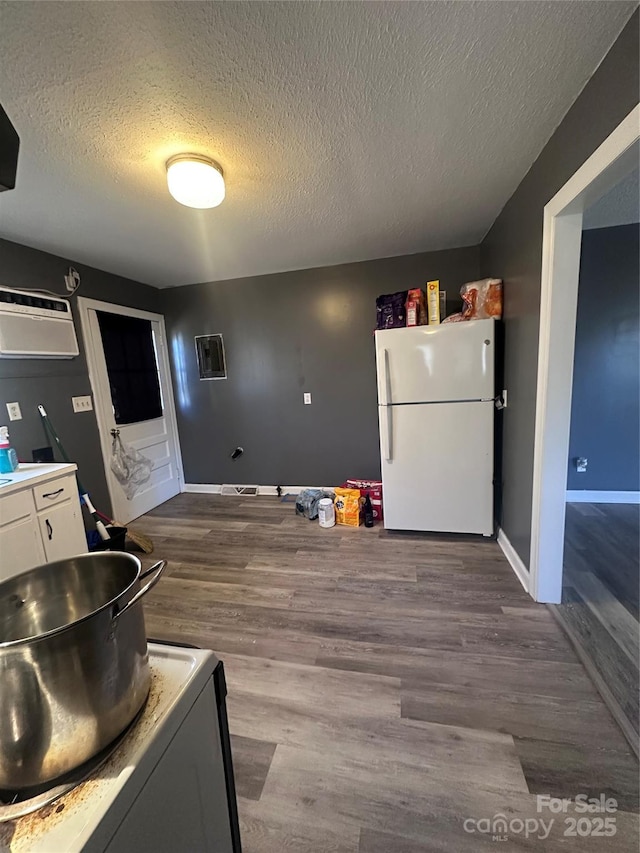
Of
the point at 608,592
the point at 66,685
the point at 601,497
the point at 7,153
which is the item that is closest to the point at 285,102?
the point at 7,153

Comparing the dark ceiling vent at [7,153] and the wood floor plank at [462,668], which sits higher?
the dark ceiling vent at [7,153]

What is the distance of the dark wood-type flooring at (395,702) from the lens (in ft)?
3.52

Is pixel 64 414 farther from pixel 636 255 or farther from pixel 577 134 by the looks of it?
pixel 636 255

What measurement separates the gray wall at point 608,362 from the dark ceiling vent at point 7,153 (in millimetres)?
3635

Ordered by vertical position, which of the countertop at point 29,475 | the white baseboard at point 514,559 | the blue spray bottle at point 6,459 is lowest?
the white baseboard at point 514,559

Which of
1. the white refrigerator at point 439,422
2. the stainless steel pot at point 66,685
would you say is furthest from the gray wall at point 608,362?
the stainless steel pot at point 66,685

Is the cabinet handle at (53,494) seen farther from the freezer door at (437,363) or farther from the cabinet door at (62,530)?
the freezer door at (437,363)

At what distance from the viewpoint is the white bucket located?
9.95 ft

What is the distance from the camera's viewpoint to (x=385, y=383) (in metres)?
2.56

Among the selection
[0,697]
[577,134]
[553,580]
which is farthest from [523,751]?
[577,134]

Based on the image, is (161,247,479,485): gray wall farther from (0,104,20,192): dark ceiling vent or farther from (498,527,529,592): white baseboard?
(0,104,20,192): dark ceiling vent

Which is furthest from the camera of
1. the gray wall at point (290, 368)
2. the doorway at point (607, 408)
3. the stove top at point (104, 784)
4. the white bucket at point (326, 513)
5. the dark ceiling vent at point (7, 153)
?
the gray wall at point (290, 368)

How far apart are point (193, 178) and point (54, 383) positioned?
2054 millimetres

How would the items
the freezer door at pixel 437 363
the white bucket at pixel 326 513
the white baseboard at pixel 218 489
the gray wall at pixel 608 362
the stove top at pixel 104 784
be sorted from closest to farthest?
1. the stove top at pixel 104 784
2. the freezer door at pixel 437 363
3. the gray wall at pixel 608 362
4. the white bucket at pixel 326 513
5. the white baseboard at pixel 218 489
